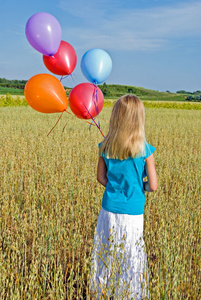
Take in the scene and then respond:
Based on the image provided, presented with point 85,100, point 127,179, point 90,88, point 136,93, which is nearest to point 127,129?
point 127,179

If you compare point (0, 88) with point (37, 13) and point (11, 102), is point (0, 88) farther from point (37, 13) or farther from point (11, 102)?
point (37, 13)

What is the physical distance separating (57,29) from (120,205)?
6.27 feet

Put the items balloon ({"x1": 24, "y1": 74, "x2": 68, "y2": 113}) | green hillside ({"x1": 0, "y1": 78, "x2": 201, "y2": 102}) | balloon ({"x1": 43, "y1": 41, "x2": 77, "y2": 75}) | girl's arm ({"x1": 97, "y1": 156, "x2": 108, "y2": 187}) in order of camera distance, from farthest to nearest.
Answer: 1. green hillside ({"x1": 0, "y1": 78, "x2": 201, "y2": 102})
2. balloon ({"x1": 43, "y1": 41, "x2": 77, "y2": 75})
3. balloon ({"x1": 24, "y1": 74, "x2": 68, "y2": 113})
4. girl's arm ({"x1": 97, "y1": 156, "x2": 108, "y2": 187})

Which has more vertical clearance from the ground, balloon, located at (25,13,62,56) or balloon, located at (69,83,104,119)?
balloon, located at (25,13,62,56)

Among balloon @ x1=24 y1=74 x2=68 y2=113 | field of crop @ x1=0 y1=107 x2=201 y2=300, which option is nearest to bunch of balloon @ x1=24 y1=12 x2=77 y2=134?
balloon @ x1=24 y1=74 x2=68 y2=113

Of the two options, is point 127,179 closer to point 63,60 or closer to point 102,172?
point 102,172

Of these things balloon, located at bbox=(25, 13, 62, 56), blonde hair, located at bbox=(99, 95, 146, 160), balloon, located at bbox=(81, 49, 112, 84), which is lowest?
blonde hair, located at bbox=(99, 95, 146, 160)

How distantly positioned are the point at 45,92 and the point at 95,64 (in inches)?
22.9

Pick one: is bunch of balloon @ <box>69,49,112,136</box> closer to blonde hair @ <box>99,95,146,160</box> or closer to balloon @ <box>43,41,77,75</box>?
balloon @ <box>43,41,77,75</box>

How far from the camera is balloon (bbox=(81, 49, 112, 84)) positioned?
9.66ft

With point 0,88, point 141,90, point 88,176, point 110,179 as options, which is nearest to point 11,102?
point 88,176

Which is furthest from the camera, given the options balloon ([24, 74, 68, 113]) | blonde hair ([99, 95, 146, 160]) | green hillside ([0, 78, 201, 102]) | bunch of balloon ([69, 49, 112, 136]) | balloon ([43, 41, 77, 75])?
green hillside ([0, 78, 201, 102])

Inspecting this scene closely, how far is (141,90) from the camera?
205 feet

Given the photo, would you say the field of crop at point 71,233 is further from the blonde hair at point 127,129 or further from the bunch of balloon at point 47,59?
the bunch of balloon at point 47,59
